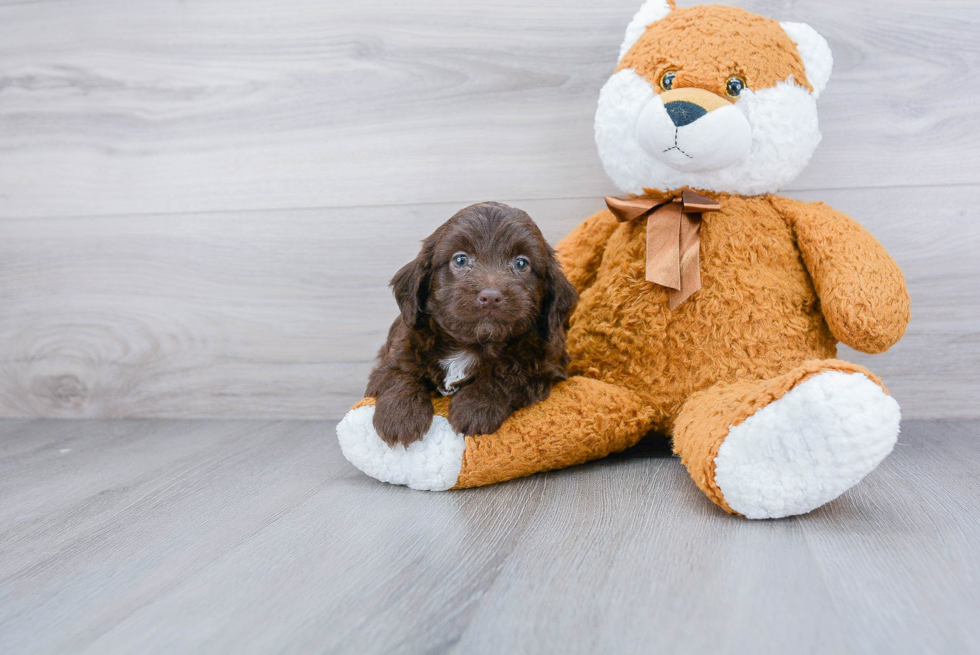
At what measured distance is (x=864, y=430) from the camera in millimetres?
943

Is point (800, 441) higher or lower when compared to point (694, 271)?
lower

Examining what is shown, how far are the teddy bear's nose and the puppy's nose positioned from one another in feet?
1.43

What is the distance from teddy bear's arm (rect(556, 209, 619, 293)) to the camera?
57.5 inches

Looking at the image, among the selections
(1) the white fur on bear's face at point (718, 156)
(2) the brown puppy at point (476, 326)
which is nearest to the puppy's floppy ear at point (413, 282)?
(2) the brown puppy at point (476, 326)

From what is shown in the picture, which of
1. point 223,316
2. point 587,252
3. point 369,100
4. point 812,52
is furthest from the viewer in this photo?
point 223,316

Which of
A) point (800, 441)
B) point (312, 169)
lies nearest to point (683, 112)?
point (800, 441)

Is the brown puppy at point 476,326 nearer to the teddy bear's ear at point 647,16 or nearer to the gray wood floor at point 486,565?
Result: the gray wood floor at point 486,565

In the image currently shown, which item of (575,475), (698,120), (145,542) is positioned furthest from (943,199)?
(145,542)

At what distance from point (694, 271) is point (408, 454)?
1.99 feet

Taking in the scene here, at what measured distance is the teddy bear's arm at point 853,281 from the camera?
1.21 m

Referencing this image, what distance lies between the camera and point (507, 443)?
1189 mm

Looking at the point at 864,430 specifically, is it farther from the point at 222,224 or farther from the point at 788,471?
the point at 222,224

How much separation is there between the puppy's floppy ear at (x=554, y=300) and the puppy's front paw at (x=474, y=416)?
0.56 feet

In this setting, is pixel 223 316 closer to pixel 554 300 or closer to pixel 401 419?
pixel 401 419
